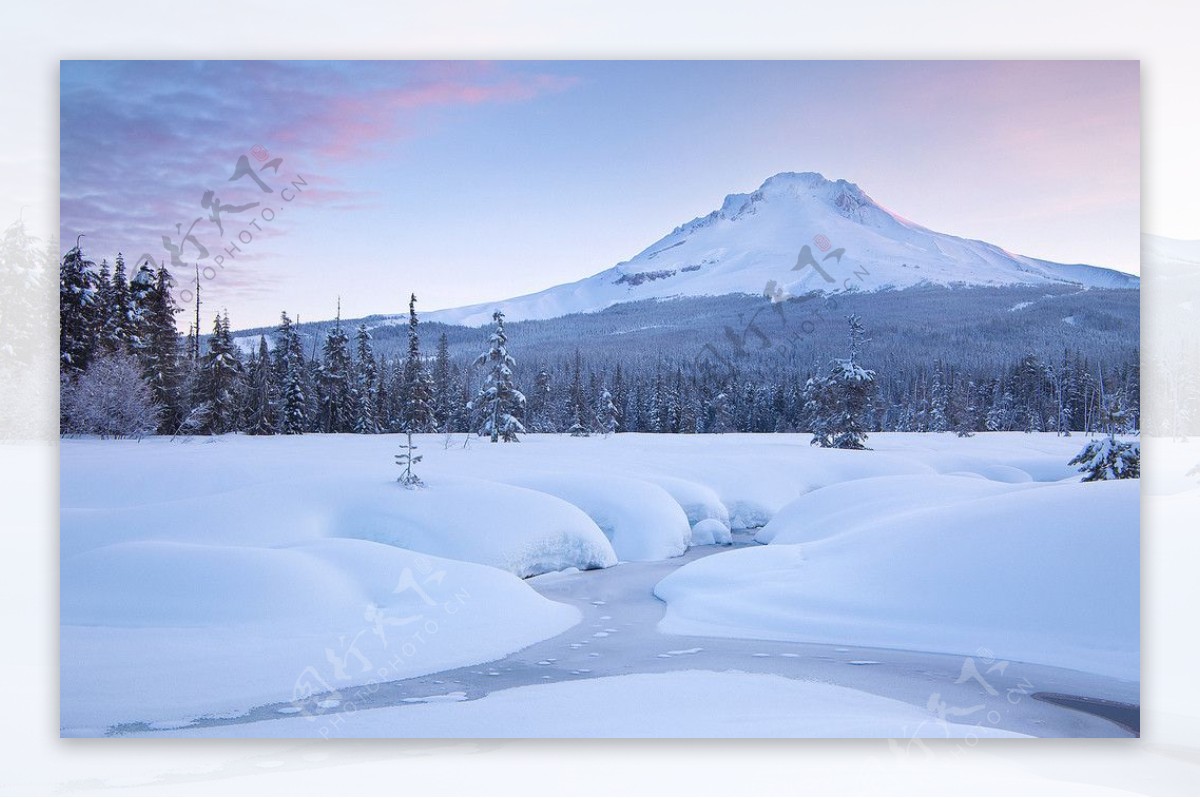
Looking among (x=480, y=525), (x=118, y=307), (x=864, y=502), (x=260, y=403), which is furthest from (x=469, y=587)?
(x=864, y=502)

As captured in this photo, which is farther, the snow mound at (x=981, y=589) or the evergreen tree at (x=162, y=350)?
the evergreen tree at (x=162, y=350)

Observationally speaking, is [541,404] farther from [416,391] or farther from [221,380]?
[221,380]

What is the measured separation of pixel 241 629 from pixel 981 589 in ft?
17.9

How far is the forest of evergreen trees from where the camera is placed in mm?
5883

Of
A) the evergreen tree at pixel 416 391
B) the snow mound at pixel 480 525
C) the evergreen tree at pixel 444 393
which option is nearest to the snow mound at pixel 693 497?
the snow mound at pixel 480 525

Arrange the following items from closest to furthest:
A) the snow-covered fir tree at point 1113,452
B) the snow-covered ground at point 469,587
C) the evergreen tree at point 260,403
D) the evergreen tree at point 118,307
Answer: the snow-covered ground at point 469,587
the evergreen tree at point 118,307
the snow-covered fir tree at point 1113,452
the evergreen tree at point 260,403

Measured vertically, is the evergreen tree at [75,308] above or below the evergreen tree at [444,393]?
above

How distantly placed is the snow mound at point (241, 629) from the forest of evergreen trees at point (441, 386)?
1.24 meters

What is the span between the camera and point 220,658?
5.18 m

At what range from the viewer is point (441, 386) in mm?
7793

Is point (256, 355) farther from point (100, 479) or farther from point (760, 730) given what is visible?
point (760, 730)

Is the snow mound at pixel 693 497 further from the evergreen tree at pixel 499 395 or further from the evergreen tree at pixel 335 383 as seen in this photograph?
the evergreen tree at pixel 335 383

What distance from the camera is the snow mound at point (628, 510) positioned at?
934 cm

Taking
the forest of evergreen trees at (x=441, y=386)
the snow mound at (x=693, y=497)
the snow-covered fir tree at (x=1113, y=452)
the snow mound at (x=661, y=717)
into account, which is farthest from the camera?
the snow mound at (x=693, y=497)
